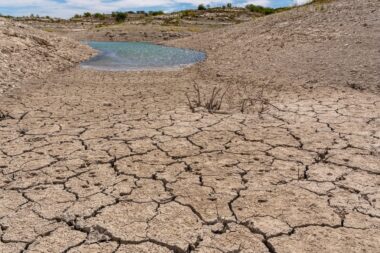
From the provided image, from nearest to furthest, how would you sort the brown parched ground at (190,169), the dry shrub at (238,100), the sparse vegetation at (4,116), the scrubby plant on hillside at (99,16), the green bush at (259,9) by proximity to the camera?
the brown parched ground at (190,169) → the sparse vegetation at (4,116) → the dry shrub at (238,100) → the green bush at (259,9) → the scrubby plant on hillside at (99,16)

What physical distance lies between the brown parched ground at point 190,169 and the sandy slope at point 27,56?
102 cm

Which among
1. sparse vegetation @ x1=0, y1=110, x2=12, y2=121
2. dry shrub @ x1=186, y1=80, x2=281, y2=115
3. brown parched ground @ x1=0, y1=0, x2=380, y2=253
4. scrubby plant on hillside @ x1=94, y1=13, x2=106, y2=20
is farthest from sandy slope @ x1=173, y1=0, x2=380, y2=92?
scrubby plant on hillside @ x1=94, y1=13, x2=106, y2=20

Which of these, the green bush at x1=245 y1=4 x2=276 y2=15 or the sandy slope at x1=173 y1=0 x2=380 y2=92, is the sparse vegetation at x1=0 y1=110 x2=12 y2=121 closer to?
the sandy slope at x1=173 y1=0 x2=380 y2=92

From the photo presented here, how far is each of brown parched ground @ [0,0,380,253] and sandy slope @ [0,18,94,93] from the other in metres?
1.02

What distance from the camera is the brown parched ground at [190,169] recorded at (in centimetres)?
275

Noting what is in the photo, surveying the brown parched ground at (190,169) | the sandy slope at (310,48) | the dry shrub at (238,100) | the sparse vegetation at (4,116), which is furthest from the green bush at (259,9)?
the sparse vegetation at (4,116)

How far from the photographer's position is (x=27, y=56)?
10.4 metres

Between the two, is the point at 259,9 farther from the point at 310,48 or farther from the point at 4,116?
the point at 4,116

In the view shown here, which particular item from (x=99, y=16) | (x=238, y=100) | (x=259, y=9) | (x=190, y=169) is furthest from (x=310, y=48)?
(x=99, y=16)

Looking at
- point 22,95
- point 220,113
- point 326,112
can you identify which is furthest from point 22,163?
point 326,112

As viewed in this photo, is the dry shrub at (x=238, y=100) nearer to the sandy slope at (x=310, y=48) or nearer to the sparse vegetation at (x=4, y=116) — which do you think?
the sandy slope at (x=310, y=48)

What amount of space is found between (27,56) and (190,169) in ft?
26.8

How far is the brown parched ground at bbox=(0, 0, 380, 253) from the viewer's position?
2754 millimetres

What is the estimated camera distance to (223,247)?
8.55 feet
